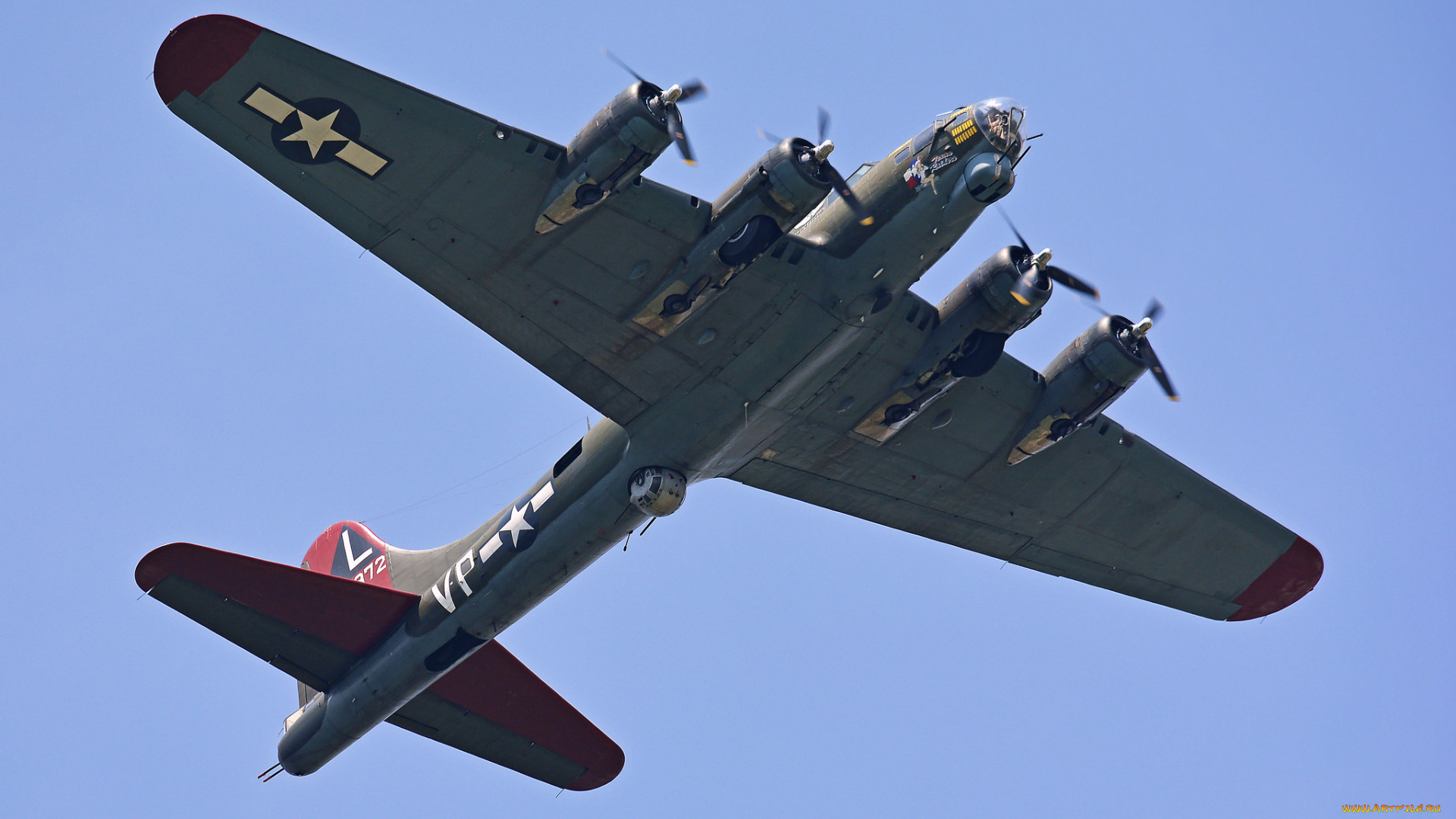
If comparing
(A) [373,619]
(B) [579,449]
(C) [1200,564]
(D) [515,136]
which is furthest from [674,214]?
(C) [1200,564]

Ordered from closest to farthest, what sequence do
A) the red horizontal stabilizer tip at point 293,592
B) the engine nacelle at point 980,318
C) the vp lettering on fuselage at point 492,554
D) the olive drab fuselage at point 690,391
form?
the olive drab fuselage at point 690,391, the engine nacelle at point 980,318, the red horizontal stabilizer tip at point 293,592, the vp lettering on fuselage at point 492,554

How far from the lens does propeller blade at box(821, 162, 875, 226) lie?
24.1 metres

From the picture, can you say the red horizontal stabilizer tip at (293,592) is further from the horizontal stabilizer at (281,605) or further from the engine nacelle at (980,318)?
the engine nacelle at (980,318)

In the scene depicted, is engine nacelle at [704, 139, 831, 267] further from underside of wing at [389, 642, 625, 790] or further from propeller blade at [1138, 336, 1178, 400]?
underside of wing at [389, 642, 625, 790]

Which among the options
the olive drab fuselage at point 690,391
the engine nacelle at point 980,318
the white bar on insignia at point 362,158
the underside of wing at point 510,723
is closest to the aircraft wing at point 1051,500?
the olive drab fuselage at point 690,391

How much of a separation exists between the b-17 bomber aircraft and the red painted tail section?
0.53 ft

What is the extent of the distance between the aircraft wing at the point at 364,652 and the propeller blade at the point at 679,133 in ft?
41.2

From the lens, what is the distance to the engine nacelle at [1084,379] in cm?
2794

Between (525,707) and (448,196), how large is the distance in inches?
509

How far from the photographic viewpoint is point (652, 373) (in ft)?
88.8

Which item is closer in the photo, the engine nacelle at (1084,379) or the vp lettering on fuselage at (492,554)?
the engine nacelle at (1084,379)

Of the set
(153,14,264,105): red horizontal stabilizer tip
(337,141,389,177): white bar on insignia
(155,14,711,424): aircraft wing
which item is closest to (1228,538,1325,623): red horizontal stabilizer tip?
(155,14,711,424): aircraft wing

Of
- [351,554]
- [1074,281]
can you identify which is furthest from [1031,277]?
Answer: [351,554]

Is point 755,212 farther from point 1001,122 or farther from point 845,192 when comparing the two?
point 1001,122
